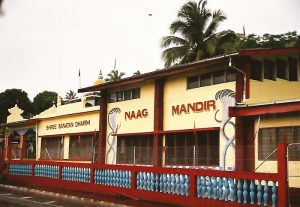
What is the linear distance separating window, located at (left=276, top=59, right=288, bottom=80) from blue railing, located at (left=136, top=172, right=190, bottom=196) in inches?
276

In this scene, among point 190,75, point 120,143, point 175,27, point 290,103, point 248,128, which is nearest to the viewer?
point 290,103

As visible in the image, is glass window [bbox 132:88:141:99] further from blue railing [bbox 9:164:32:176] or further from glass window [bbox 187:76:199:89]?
blue railing [bbox 9:164:32:176]

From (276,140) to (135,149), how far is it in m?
7.40

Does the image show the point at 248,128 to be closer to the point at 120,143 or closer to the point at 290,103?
the point at 290,103

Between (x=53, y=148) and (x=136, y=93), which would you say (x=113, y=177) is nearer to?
(x=136, y=93)

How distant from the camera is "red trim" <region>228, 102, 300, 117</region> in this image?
1305 cm

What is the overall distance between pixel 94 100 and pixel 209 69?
12814 mm

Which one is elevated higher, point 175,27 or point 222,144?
point 175,27

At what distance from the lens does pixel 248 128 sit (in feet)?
50.2

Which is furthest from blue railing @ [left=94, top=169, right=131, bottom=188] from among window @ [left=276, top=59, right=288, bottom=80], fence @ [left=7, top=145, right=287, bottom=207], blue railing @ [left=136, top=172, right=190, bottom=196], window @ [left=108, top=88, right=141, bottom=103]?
window @ [left=276, top=59, right=288, bottom=80]

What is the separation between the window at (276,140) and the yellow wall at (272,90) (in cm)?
144

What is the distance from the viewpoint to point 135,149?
773 inches

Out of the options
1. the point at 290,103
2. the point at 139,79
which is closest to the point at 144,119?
the point at 139,79

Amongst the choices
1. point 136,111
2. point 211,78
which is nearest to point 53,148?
point 136,111
